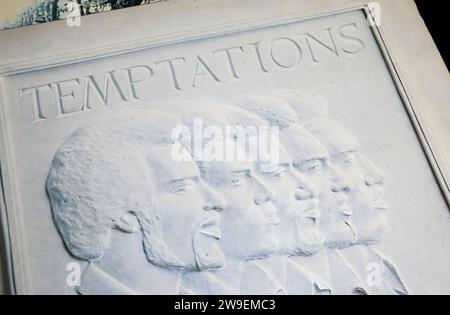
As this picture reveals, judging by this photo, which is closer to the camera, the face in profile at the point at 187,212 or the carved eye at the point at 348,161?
→ the face in profile at the point at 187,212

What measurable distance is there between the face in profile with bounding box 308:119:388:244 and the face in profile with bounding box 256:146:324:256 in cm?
20

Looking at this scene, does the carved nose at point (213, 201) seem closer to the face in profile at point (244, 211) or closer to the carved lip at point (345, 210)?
the face in profile at point (244, 211)

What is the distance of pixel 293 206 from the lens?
224 cm

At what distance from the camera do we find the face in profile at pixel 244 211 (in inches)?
84.8

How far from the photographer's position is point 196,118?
240cm

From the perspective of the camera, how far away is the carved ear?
213 cm

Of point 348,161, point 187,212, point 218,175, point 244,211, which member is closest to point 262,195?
point 244,211

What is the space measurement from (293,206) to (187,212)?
0.52m

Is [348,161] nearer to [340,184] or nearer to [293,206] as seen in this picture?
[340,184]

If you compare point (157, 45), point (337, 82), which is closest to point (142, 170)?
point (157, 45)

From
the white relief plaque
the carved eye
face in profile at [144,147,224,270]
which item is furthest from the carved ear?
the carved eye

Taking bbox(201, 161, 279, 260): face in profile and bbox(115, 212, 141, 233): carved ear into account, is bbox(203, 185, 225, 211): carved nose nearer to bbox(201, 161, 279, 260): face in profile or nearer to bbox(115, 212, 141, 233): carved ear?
bbox(201, 161, 279, 260): face in profile

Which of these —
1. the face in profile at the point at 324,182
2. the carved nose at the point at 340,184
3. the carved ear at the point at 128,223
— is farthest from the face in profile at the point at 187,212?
the carved nose at the point at 340,184

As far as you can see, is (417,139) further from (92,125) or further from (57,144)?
(57,144)
